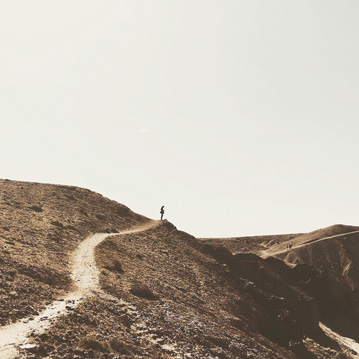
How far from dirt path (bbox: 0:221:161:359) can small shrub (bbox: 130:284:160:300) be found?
372cm

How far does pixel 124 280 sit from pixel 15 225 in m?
17.6

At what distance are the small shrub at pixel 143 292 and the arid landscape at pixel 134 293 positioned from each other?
0.11 m

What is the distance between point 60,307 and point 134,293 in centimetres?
969

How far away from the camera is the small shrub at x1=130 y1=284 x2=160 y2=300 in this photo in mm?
28969

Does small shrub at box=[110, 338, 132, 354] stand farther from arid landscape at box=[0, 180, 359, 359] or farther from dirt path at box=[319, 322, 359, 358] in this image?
dirt path at box=[319, 322, 359, 358]

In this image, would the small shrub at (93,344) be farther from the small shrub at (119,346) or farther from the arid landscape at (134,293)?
the small shrub at (119,346)

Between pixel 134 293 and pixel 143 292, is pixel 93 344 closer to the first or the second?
pixel 134 293

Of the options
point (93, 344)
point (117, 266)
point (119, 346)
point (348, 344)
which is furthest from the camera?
point (348, 344)

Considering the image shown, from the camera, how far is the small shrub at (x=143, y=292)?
2897cm

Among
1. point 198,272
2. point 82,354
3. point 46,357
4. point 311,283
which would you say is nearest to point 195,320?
point 82,354

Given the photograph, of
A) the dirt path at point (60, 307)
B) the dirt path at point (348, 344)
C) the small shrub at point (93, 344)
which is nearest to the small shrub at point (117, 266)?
the dirt path at point (60, 307)

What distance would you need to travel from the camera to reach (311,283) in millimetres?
78250

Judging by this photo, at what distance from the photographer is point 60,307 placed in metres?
20.2

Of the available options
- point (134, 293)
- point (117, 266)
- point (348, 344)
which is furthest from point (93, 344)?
point (348, 344)
